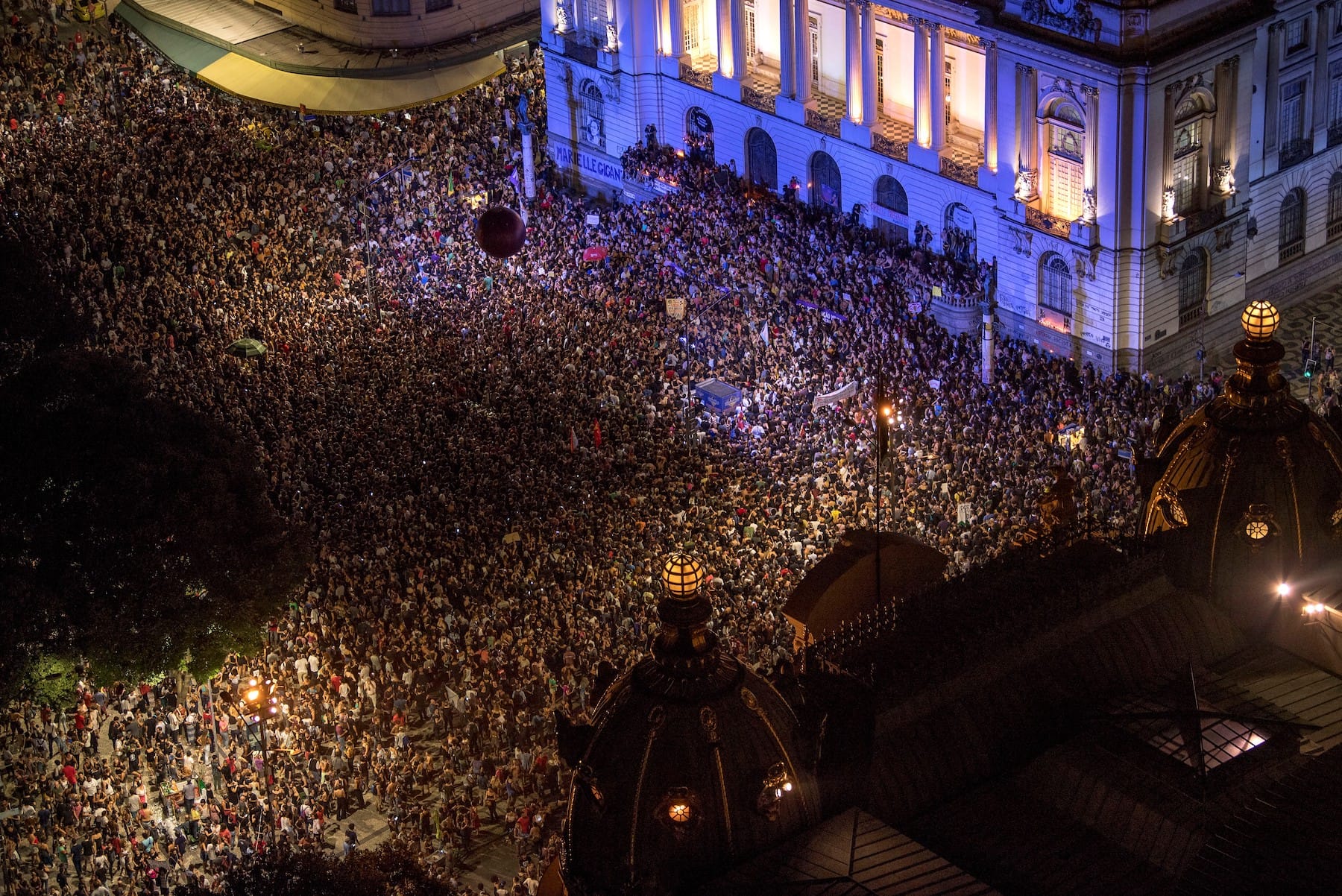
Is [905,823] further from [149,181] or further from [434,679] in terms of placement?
[149,181]

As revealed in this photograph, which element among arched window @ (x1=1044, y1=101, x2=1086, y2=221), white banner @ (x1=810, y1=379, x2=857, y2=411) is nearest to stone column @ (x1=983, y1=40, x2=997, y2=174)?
arched window @ (x1=1044, y1=101, x2=1086, y2=221)

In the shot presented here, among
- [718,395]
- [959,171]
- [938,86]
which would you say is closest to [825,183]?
Answer: [938,86]

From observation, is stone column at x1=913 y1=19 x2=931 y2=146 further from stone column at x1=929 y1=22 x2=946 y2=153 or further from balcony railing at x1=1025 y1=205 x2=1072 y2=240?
balcony railing at x1=1025 y1=205 x2=1072 y2=240

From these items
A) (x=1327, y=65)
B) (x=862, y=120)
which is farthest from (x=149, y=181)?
(x=1327, y=65)

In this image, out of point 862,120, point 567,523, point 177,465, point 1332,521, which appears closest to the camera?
point 1332,521

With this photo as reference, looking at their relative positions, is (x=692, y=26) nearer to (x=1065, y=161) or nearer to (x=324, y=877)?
(x=1065, y=161)
